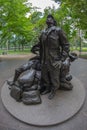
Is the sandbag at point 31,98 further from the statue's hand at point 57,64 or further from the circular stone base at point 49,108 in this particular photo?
the statue's hand at point 57,64

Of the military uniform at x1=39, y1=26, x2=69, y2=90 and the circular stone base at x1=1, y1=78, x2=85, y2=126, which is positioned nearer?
the circular stone base at x1=1, y1=78, x2=85, y2=126

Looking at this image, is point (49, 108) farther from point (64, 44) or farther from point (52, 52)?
point (64, 44)

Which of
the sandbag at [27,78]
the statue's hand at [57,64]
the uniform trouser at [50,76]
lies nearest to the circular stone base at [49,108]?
the uniform trouser at [50,76]

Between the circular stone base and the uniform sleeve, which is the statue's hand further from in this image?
the circular stone base

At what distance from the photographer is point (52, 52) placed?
144 inches

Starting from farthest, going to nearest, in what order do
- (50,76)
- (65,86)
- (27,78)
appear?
1. (65,86)
2. (27,78)
3. (50,76)

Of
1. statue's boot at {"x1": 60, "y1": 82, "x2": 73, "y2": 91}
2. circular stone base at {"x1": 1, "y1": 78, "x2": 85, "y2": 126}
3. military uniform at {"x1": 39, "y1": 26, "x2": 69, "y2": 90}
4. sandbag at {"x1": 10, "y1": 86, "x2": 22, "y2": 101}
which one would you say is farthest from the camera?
statue's boot at {"x1": 60, "y1": 82, "x2": 73, "y2": 91}

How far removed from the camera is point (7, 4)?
11250mm

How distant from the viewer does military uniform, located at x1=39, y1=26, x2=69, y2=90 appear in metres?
3.62

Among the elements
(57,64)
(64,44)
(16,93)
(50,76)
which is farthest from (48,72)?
(16,93)

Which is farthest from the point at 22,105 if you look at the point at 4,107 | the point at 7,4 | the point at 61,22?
the point at 61,22

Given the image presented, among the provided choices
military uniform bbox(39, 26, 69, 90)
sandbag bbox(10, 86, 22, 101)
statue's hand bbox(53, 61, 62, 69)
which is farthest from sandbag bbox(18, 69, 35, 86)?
statue's hand bbox(53, 61, 62, 69)

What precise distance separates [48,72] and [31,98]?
26.3 inches

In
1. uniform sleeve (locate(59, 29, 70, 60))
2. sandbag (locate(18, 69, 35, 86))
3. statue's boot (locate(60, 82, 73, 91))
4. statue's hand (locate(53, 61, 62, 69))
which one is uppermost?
uniform sleeve (locate(59, 29, 70, 60))
